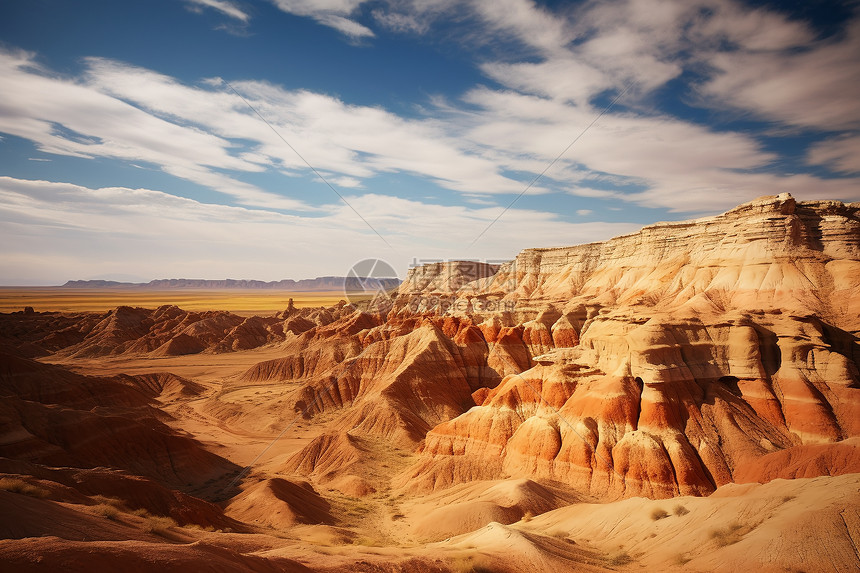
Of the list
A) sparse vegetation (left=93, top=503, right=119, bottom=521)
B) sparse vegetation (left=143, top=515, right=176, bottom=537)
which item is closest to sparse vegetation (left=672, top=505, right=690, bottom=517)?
sparse vegetation (left=143, top=515, right=176, bottom=537)

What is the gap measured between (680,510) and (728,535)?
4054 millimetres

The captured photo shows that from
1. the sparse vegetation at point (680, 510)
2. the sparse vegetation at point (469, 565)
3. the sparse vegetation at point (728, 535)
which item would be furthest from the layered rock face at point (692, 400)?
the sparse vegetation at point (469, 565)

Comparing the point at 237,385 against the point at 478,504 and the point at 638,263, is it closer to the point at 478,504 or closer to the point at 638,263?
the point at 478,504

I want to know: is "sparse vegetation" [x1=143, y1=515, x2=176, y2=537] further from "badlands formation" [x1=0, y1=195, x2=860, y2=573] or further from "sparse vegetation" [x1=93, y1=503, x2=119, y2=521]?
"sparse vegetation" [x1=93, y1=503, x2=119, y2=521]

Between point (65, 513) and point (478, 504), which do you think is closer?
point (65, 513)

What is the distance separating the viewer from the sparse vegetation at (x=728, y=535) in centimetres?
1844

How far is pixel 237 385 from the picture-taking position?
286 ft

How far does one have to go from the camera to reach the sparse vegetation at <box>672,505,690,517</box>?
2250cm

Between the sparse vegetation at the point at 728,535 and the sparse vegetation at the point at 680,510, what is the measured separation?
10.5ft

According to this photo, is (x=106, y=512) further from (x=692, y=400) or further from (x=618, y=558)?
(x=692, y=400)

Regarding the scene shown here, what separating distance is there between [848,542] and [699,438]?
16588 mm

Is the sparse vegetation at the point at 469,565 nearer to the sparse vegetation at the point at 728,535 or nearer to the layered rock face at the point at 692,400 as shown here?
the sparse vegetation at the point at 728,535

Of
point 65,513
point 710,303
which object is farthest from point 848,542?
point 710,303

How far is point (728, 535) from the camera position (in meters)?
18.9
